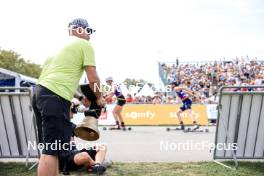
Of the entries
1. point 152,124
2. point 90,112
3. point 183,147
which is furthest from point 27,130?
point 152,124

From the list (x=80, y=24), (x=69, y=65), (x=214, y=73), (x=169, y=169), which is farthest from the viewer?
(x=214, y=73)

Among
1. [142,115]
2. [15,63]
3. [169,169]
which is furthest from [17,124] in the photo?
[15,63]

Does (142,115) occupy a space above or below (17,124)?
below

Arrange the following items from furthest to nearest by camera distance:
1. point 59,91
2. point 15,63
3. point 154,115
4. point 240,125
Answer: point 15,63
point 154,115
point 240,125
point 59,91

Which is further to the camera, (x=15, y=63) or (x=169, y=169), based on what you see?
(x=15, y=63)

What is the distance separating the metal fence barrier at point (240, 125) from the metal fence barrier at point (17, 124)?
3119 mm

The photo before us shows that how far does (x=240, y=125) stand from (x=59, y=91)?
11.6ft

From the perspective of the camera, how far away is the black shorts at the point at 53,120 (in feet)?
13.9

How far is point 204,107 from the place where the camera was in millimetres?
19922

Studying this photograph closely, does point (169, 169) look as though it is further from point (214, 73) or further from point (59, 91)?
point (214, 73)

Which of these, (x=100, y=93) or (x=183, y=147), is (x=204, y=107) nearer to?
(x=183, y=147)

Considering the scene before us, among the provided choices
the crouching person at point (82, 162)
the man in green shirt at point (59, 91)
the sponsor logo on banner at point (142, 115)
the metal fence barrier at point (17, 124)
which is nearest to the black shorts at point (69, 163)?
the crouching person at point (82, 162)

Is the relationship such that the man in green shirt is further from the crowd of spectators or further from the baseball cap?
the crowd of spectators

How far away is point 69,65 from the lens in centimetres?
445
